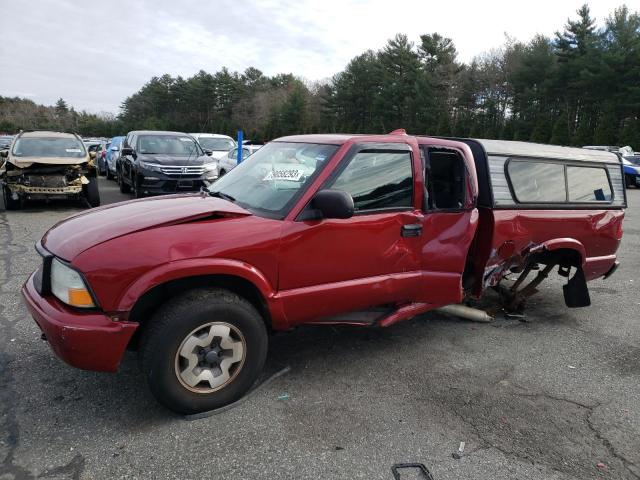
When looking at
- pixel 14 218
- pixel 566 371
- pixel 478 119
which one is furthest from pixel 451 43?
pixel 566 371

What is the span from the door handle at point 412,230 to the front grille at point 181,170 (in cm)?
864

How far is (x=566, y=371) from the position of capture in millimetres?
3996

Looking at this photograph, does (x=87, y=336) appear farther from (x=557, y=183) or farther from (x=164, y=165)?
(x=164, y=165)

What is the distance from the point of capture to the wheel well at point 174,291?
303 centimetres

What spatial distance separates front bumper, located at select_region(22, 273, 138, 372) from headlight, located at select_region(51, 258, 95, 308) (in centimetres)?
5

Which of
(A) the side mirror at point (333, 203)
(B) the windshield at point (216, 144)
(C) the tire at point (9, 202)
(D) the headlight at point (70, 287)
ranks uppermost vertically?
(B) the windshield at point (216, 144)

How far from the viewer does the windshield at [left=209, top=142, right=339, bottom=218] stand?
11.5ft

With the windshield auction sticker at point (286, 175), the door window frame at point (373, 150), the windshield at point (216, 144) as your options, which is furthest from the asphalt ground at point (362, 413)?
the windshield at point (216, 144)

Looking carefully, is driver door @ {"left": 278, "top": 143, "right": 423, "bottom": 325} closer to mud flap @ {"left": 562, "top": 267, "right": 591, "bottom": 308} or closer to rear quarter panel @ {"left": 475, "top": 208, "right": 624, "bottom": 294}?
rear quarter panel @ {"left": 475, "top": 208, "right": 624, "bottom": 294}

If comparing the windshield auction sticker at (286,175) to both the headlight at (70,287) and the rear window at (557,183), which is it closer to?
the headlight at (70,287)

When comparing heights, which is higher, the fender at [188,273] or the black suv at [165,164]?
the black suv at [165,164]

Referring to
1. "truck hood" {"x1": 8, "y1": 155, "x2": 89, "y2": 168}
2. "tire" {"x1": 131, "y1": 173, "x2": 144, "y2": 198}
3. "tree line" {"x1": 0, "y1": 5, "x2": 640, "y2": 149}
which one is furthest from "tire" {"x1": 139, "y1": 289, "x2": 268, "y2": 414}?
"tree line" {"x1": 0, "y1": 5, "x2": 640, "y2": 149}

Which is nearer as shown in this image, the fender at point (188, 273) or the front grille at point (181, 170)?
the fender at point (188, 273)

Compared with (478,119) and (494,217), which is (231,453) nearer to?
(494,217)
